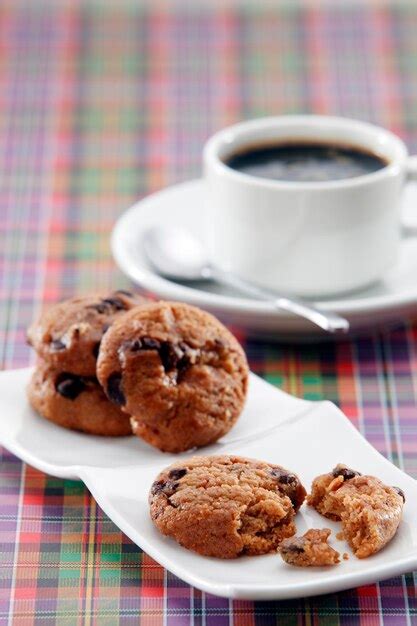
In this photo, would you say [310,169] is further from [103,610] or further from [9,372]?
[103,610]

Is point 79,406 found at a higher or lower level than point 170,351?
lower

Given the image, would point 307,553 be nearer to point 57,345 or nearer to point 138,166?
point 57,345

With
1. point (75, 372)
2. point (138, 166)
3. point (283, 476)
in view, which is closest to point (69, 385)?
point (75, 372)

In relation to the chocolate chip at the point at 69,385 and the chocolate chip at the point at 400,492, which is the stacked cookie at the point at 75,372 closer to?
the chocolate chip at the point at 69,385

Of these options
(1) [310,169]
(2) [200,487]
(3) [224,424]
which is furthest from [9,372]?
(1) [310,169]

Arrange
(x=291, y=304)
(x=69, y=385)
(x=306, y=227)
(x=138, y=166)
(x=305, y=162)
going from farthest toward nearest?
(x=138, y=166) → (x=305, y=162) → (x=306, y=227) → (x=291, y=304) → (x=69, y=385)

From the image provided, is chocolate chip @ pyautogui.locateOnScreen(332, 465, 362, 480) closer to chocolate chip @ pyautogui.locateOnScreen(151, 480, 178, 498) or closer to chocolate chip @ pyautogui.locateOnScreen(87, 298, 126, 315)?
chocolate chip @ pyautogui.locateOnScreen(151, 480, 178, 498)
